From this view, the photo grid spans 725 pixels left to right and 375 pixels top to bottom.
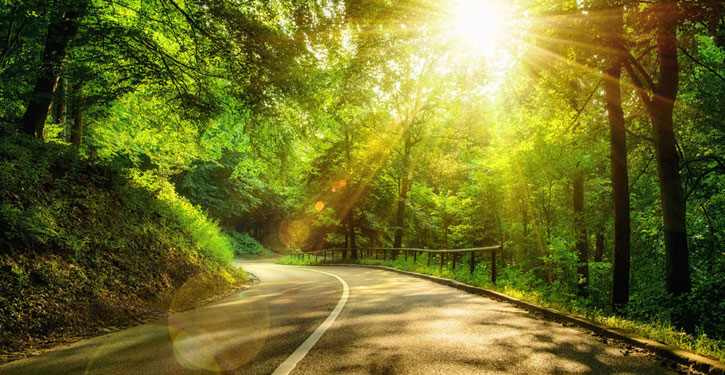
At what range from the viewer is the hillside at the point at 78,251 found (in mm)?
5485

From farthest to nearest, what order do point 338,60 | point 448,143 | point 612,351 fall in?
point 448,143, point 338,60, point 612,351

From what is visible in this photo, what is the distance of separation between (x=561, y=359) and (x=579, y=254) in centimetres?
1424

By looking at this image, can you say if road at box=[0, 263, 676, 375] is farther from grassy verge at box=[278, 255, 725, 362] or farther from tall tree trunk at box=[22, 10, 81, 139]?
tall tree trunk at box=[22, 10, 81, 139]

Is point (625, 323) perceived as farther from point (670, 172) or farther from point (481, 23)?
point (481, 23)

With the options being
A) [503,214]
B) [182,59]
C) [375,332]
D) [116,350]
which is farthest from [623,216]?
[503,214]

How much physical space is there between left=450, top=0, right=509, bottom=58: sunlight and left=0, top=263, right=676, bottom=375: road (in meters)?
7.86

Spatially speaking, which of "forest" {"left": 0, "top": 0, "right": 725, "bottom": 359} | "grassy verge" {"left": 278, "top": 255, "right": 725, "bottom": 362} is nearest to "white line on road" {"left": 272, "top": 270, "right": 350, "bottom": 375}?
"forest" {"left": 0, "top": 0, "right": 725, "bottom": 359}

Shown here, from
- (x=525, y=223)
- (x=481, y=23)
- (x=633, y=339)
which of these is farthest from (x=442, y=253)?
(x=633, y=339)

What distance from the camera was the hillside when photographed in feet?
18.0

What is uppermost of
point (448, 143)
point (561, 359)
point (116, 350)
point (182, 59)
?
point (448, 143)

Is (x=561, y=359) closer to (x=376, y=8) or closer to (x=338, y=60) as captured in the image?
(x=376, y=8)

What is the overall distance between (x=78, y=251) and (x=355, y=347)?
18.3 feet

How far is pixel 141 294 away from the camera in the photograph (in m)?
7.77

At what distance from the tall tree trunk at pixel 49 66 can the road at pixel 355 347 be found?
5.34 meters
